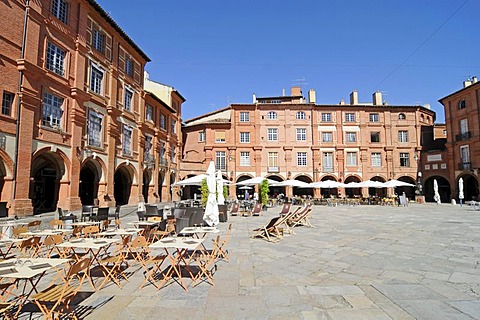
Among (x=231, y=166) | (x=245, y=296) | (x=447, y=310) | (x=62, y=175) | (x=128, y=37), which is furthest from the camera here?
(x=231, y=166)

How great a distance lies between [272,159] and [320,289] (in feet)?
96.3

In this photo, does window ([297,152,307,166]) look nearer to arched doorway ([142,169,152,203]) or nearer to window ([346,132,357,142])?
window ([346,132,357,142])

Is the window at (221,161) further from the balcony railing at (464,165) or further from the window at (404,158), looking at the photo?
the balcony railing at (464,165)

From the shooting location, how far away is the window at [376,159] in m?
33.9

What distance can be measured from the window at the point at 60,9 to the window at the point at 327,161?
2740 centimetres

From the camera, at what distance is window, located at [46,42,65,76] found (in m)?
14.3

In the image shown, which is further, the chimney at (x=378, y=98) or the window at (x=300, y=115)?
the chimney at (x=378, y=98)

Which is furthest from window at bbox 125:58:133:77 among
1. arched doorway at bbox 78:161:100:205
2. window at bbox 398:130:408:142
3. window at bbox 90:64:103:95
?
window at bbox 398:130:408:142

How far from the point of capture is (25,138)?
12.7 metres

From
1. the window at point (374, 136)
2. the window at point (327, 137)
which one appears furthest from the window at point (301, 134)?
the window at point (374, 136)

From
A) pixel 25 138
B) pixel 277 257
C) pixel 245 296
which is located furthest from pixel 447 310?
pixel 25 138

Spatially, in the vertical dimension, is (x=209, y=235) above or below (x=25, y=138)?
below

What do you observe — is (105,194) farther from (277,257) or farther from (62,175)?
(277,257)

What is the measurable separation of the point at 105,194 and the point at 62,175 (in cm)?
333
